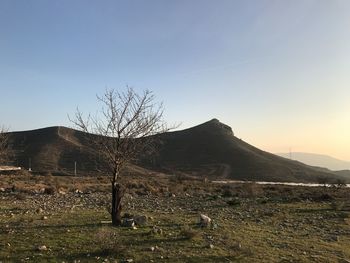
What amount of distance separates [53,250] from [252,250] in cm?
516

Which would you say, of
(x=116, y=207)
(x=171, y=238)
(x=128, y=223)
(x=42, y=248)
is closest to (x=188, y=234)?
(x=171, y=238)

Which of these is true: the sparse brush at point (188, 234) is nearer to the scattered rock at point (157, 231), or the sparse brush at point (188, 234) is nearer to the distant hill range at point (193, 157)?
the scattered rock at point (157, 231)

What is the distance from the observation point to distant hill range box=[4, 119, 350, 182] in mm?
103688

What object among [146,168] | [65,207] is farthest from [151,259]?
[146,168]

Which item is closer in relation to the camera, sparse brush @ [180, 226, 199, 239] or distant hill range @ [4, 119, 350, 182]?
sparse brush @ [180, 226, 199, 239]

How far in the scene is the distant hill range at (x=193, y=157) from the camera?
340ft

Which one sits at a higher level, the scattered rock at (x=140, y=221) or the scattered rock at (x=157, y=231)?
the scattered rock at (x=140, y=221)

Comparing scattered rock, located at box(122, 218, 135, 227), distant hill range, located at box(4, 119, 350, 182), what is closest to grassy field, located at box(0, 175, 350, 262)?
scattered rock, located at box(122, 218, 135, 227)

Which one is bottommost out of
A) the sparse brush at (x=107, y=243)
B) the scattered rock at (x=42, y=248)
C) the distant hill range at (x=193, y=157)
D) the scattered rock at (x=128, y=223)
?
the scattered rock at (x=42, y=248)

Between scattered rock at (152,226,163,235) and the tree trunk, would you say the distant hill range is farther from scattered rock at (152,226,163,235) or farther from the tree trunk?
scattered rock at (152,226,163,235)

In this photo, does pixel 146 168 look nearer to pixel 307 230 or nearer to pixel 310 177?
pixel 310 177

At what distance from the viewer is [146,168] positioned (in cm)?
11344

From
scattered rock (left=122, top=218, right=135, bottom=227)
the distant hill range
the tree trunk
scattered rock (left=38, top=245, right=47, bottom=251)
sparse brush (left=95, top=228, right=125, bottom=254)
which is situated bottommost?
scattered rock (left=38, top=245, right=47, bottom=251)

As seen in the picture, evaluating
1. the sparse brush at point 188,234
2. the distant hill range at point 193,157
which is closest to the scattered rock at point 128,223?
the sparse brush at point 188,234
